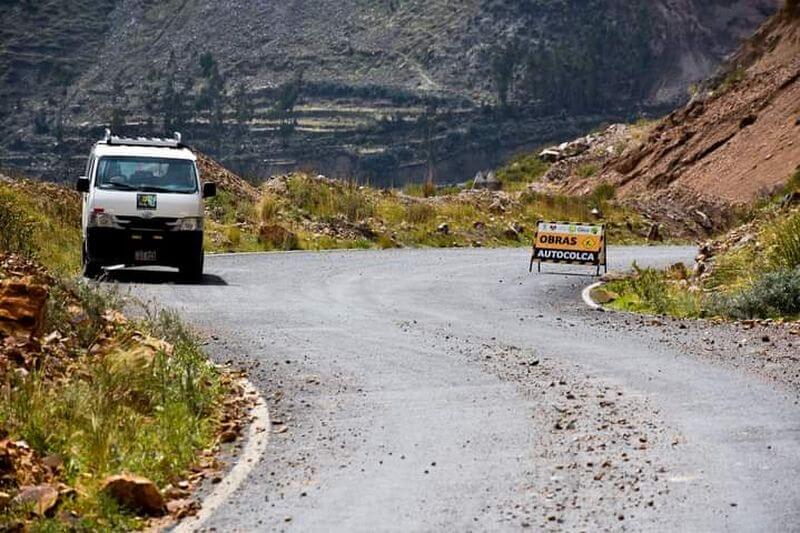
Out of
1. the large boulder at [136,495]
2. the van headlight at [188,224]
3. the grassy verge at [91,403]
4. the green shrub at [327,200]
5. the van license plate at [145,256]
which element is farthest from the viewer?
the green shrub at [327,200]

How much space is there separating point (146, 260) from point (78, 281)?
9.29 meters

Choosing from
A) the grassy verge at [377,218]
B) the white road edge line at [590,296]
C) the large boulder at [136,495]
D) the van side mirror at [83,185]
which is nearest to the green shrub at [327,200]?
the grassy verge at [377,218]

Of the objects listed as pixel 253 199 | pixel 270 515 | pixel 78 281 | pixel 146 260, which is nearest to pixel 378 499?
pixel 270 515

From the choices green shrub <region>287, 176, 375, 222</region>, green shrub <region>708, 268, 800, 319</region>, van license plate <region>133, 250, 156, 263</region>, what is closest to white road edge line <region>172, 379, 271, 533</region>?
Answer: green shrub <region>708, 268, 800, 319</region>

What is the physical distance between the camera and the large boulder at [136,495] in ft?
27.6

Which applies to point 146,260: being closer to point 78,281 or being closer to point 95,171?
point 95,171

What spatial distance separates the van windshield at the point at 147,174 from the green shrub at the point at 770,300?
917 cm

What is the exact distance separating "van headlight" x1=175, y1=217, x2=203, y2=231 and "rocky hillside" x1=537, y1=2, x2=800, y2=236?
25591 mm

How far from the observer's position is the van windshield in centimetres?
2444

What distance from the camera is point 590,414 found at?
38.1 feet

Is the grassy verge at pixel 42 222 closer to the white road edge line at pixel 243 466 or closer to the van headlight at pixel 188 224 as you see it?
the van headlight at pixel 188 224

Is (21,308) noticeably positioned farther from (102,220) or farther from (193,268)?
(193,268)

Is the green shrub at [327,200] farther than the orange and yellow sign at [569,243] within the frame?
Yes

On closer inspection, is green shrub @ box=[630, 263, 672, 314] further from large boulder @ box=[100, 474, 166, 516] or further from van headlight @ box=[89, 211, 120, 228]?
large boulder @ box=[100, 474, 166, 516]
